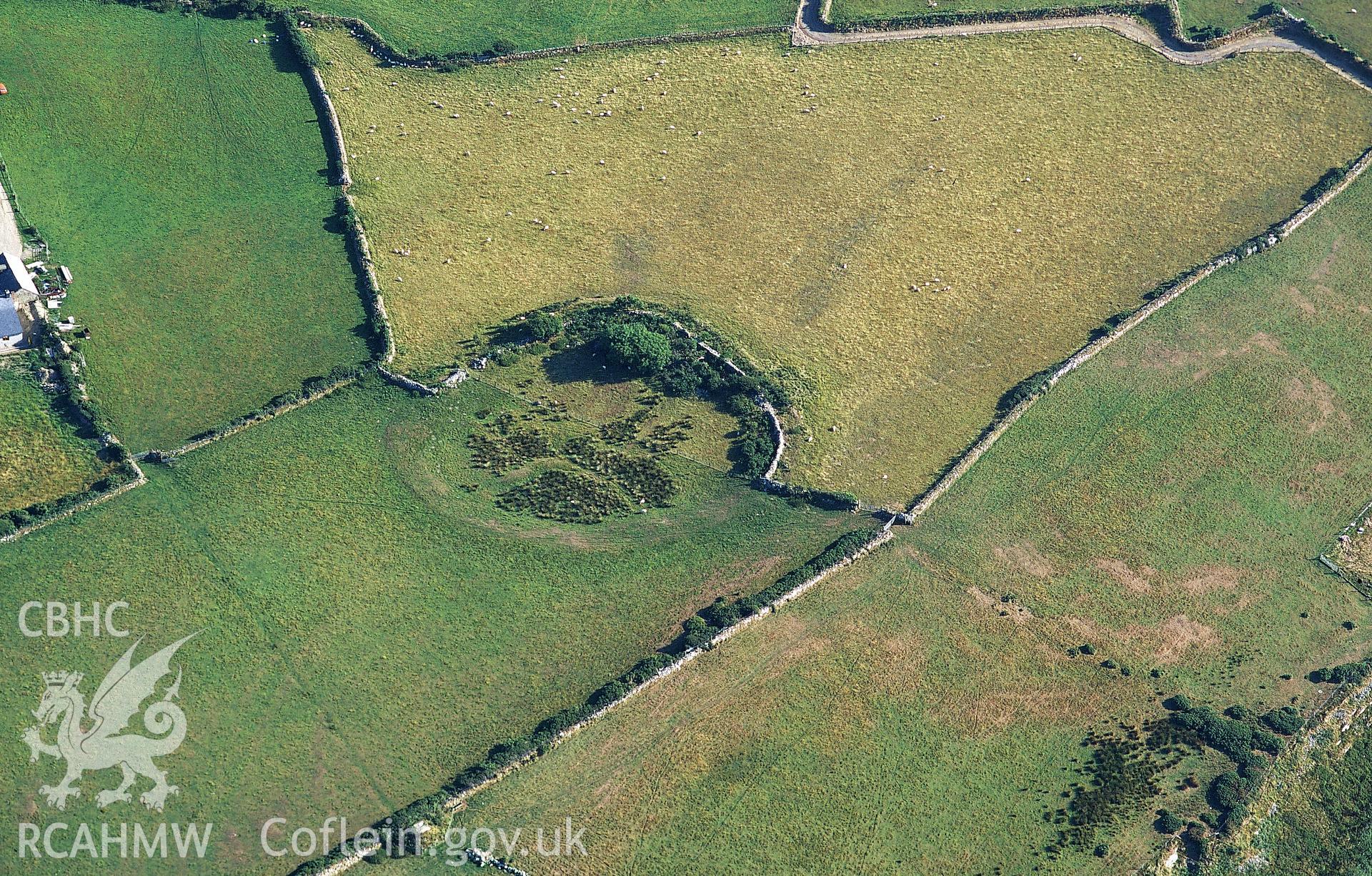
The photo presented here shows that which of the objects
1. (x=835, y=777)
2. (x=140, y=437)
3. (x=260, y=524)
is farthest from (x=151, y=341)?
(x=835, y=777)

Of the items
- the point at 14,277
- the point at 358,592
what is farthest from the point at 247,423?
the point at 14,277

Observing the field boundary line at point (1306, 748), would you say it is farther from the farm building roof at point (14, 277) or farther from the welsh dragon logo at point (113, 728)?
the farm building roof at point (14, 277)

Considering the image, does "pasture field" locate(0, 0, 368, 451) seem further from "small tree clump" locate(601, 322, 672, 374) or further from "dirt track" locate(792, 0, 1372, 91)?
"dirt track" locate(792, 0, 1372, 91)

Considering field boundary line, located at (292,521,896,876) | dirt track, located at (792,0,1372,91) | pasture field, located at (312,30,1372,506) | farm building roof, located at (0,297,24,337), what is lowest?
field boundary line, located at (292,521,896,876)

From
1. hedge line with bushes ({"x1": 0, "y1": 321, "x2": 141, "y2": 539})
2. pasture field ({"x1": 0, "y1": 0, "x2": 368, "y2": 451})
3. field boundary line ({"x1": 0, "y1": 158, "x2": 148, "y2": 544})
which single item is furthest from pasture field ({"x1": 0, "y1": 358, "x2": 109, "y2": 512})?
pasture field ({"x1": 0, "y1": 0, "x2": 368, "y2": 451})

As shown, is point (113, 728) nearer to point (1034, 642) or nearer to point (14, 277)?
point (14, 277)
